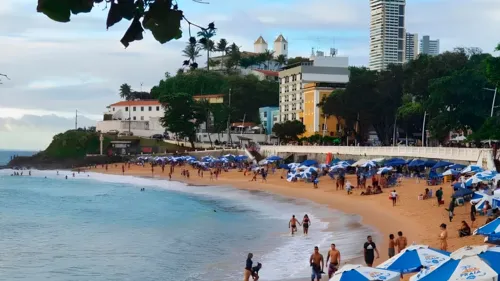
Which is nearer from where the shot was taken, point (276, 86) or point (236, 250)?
point (236, 250)

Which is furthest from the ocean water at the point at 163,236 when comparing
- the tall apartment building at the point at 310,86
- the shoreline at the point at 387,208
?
the tall apartment building at the point at 310,86

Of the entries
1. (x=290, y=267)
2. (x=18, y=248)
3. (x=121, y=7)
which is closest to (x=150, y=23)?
(x=121, y=7)

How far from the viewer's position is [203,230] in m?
32.9

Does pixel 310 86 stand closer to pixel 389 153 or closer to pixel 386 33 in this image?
pixel 389 153

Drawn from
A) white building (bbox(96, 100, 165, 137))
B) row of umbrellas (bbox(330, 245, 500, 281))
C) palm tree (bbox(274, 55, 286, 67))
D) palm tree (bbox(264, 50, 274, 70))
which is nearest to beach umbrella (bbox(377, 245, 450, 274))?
row of umbrellas (bbox(330, 245, 500, 281))

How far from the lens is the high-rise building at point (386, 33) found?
185125 millimetres

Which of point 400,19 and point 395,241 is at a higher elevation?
point 400,19

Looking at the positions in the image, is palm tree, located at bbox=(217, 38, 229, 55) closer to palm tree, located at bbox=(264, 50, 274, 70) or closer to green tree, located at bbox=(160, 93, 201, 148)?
palm tree, located at bbox=(264, 50, 274, 70)

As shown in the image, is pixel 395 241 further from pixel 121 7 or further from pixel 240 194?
pixel 240 194

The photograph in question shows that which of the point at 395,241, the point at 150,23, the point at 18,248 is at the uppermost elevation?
the point at 150,23

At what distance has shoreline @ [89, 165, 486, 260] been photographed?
76.9 ft

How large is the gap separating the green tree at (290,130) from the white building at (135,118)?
29.5m

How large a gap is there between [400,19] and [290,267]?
17989 cm

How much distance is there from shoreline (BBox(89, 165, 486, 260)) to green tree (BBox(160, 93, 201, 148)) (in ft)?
94.6
